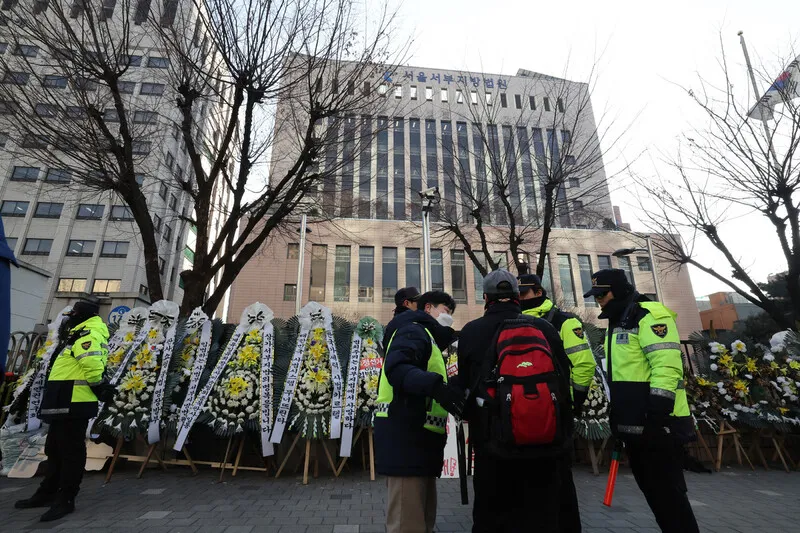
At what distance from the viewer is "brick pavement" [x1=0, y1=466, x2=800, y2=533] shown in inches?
145

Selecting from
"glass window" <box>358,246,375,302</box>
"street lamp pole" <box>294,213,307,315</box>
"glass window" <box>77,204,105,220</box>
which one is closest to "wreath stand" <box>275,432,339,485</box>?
"street lamp pole" <box>294,213,307,315</box>

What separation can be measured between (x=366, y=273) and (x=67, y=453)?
87.3 feet

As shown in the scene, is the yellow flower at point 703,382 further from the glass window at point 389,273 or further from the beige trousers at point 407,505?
the glass window at point 389,273

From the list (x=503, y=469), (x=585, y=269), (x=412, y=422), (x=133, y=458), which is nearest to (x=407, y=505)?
(x=412, y=422)

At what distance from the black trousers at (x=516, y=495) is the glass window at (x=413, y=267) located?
1102 inches

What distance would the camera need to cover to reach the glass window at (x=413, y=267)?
3058 centimetres

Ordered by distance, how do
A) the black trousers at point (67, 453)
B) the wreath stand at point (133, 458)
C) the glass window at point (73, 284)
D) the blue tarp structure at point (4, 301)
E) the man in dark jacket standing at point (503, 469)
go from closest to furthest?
1. the blue tarp structure at point (4, 301)
2. the man in dark jacket standing at point (503, 469)
3. the black trousers at point (67, 453)
4. the wreath stand at point (133, 458)
5. the glass window at point (73, 284)

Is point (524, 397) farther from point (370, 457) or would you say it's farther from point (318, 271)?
point (318, 271)

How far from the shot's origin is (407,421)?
2393mm

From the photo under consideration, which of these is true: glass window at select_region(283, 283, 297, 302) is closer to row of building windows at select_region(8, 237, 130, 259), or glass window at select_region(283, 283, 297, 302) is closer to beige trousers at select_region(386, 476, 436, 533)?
row of building windows at select_region(8, 237, 130, 259)

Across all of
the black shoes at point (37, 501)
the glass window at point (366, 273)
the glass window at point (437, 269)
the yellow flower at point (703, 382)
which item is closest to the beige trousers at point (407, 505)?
the black shoes at point (37, 501)

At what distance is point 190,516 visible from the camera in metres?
3.94

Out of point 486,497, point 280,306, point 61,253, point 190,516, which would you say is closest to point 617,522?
point 486,497

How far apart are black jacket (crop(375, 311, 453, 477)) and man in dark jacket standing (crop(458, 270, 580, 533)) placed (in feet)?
0.83
